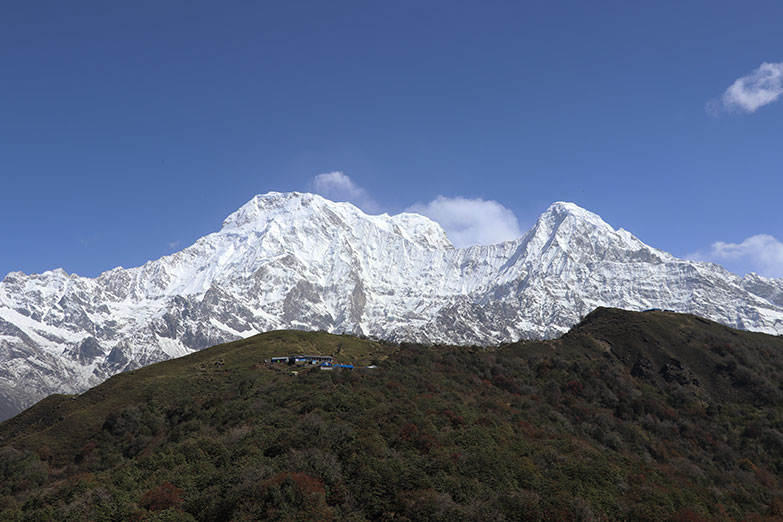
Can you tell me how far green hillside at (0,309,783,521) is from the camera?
109ft

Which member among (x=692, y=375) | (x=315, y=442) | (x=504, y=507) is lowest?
(x=504, y=507)

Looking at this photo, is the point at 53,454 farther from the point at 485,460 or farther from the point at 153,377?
the point at 485,460

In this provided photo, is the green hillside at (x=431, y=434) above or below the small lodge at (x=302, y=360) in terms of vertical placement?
below

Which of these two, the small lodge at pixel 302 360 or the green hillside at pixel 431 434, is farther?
the small lodge at pixel 302 360

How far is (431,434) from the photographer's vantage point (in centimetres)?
4331

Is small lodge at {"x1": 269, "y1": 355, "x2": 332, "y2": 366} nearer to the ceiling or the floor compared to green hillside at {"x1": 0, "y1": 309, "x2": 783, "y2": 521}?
nearer to the ceiling

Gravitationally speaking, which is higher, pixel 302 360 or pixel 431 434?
pixel 302 360

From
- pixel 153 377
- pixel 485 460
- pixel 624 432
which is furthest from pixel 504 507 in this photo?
pixel 153 377

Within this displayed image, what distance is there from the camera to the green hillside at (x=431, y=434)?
33375 millimetres

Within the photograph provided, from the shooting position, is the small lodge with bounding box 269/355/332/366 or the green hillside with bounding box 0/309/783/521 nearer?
the green hillside with bounding box 0/309/783/521

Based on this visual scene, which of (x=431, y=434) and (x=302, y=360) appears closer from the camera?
(x=431, y=434)

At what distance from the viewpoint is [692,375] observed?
96.2 meters

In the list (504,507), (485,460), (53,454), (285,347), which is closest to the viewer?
(504,507)

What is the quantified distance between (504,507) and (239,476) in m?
17.6
